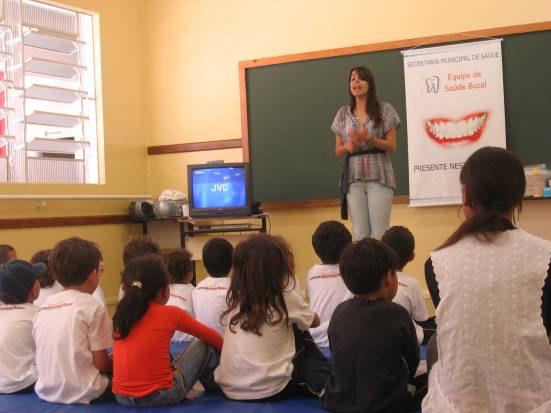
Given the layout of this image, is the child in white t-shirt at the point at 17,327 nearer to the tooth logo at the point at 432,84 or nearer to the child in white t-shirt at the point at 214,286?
the child in white t-shirt at the point at 214,286

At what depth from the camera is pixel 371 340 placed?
2.03 m

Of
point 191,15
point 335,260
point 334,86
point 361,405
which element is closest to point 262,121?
point 334,86

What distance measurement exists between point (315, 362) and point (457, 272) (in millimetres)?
1078

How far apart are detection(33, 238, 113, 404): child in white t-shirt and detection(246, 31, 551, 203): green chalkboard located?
308cm

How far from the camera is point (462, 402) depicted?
1593mm

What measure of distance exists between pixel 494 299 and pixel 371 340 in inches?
23.3

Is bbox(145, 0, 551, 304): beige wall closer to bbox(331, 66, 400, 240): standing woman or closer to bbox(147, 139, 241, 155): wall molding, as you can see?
bbox(147, 139, 241, 155): wall molding

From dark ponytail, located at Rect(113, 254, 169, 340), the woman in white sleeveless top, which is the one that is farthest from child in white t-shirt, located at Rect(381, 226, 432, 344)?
the woman in white sleeveless top

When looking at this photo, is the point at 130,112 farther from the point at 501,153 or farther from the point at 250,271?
the point at 501,153

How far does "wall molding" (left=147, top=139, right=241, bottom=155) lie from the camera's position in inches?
231

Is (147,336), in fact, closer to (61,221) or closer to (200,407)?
(200,407)

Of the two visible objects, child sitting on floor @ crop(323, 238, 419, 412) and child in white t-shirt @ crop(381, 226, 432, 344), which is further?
child in white t-shirt @ crop(381, 226, 432, 344)

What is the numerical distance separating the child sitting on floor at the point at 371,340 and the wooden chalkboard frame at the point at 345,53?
3.16 meters

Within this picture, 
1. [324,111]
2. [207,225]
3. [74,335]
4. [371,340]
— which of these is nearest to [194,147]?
[207,225]
